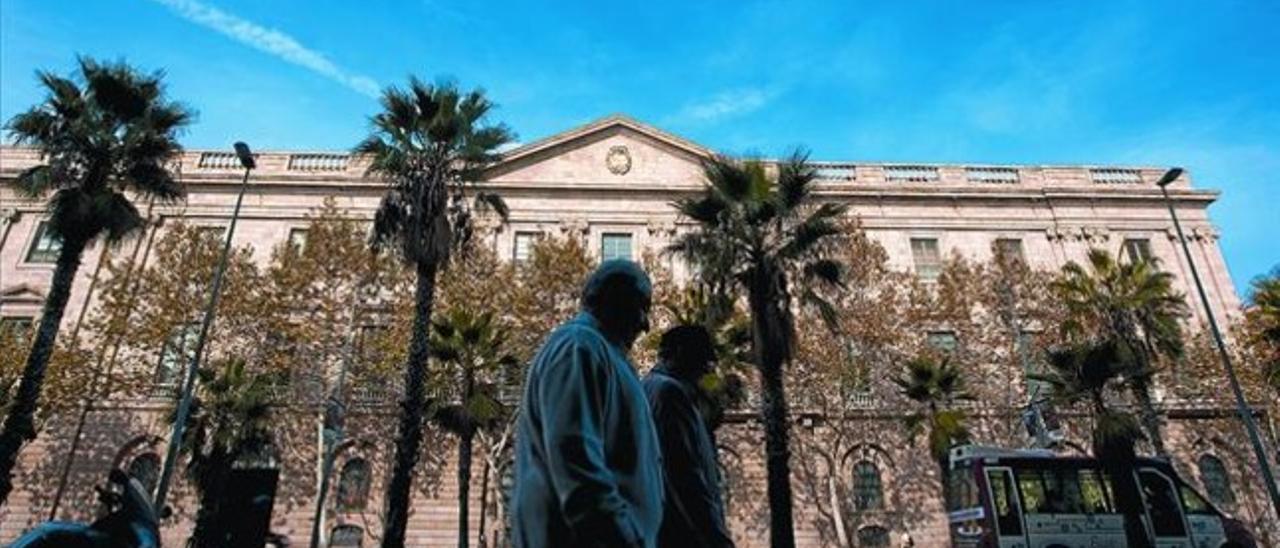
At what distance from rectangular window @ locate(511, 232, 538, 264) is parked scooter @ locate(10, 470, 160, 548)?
22.2 m

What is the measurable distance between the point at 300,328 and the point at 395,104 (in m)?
11.0

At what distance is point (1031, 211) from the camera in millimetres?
31156

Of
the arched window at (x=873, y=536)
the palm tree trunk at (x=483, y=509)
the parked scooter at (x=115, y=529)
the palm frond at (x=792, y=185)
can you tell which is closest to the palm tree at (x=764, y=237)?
the palm frond at (x=792, y=185)

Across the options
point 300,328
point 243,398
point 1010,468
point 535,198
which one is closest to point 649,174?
point 535,198

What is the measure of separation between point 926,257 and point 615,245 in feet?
40.8

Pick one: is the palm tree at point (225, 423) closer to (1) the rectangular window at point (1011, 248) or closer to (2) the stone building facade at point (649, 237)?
(2) the stone building facade at point (649, 237)

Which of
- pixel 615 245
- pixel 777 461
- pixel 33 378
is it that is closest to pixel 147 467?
pixel 33 378

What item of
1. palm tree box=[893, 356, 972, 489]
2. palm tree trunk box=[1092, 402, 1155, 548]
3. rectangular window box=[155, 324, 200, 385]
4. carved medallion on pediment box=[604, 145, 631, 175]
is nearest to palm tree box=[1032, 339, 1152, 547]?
palm tree trunk box=[1092, 402, 1155, 548]

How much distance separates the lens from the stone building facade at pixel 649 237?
24.8 meters

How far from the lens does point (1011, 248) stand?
3036 centimetres

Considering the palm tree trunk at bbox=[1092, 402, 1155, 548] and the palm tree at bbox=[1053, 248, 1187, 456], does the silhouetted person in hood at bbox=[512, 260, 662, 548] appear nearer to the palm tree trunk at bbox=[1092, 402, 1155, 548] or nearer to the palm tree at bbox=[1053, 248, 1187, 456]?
the palm tree trunk at bbox=[1092, 402, 1155, 548]

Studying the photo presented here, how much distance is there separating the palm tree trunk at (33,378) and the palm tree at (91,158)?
21 millimetres

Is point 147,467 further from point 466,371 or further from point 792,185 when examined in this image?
point 792,185

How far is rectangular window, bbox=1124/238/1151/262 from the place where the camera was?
99.6 feet
